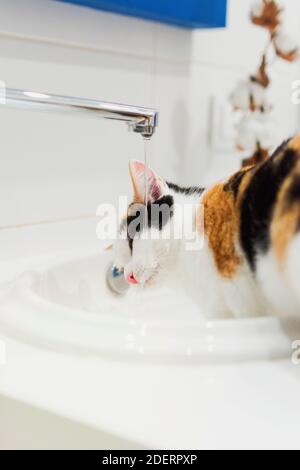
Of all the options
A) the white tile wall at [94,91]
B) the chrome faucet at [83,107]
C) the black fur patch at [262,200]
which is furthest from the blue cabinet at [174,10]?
the black fur patch at [262,200]

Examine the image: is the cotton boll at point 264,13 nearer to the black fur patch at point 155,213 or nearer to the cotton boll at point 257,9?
the cotton boll at point 257,9

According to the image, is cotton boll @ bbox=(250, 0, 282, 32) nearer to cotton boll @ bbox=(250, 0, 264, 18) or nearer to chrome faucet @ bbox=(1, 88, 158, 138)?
cotton boll @ bbox=(250, 0, 264, 18)

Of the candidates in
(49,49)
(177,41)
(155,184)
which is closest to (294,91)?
(177,41)

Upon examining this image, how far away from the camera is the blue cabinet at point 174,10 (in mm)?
1060

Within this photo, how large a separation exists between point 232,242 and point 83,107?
0.76 ft

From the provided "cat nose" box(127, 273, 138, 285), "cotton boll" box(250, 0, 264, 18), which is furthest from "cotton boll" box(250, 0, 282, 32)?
"cat nose" box(127, 273, 138, 285)

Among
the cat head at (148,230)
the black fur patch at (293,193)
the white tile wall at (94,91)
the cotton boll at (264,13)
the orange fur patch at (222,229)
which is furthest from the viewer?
the cotton boll at (264,13)

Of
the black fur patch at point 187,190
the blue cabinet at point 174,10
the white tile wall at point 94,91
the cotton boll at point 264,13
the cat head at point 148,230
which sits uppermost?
the cotton boll at point 264,13

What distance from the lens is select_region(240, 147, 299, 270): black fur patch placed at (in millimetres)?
614

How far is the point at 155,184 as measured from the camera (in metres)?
0.80

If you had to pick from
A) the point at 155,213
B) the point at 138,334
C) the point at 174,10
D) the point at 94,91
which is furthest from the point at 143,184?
the point at 174,10

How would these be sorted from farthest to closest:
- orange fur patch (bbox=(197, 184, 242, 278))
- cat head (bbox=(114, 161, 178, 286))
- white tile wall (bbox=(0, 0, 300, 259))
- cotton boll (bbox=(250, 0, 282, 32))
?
1. cotton boll (bbox=(250, 0, 282, 32))
2. white tile wall (bbox=(0, 0, 300, 259))
3. cat head (bbox=(114, 161, 178, 286))
4. orange fur patch (bbox=(197, 184, 242, 278))

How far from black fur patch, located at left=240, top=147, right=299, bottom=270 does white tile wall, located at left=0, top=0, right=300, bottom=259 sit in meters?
0.46

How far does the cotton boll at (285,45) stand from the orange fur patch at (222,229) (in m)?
0.71
